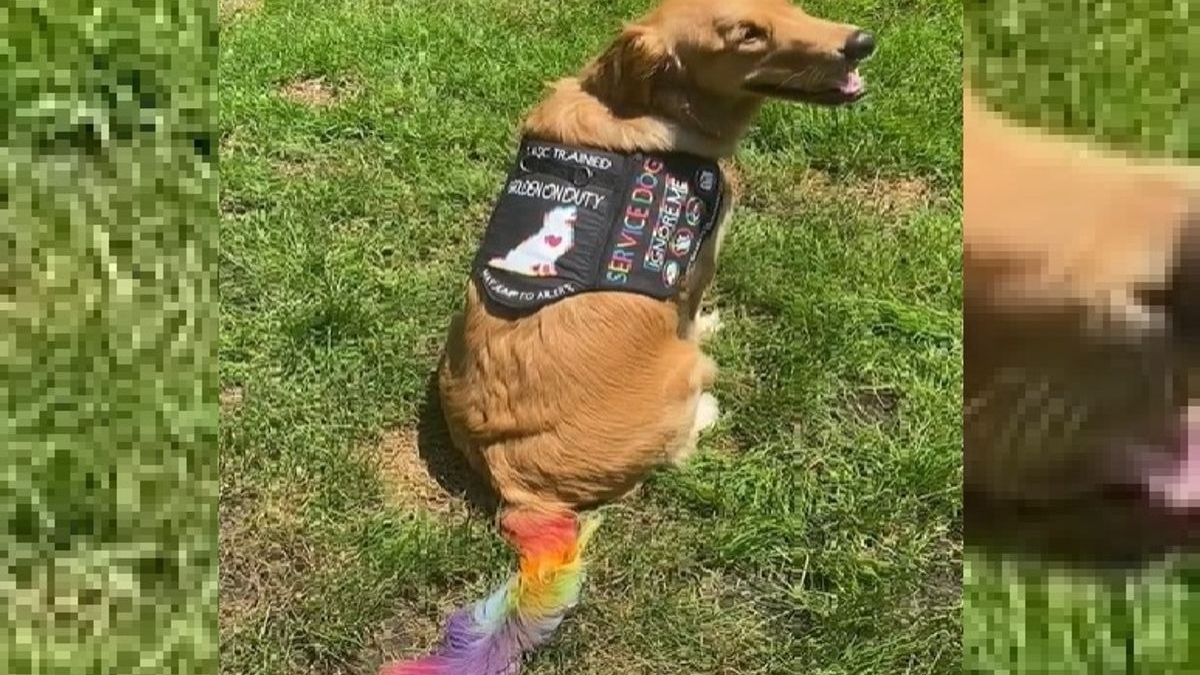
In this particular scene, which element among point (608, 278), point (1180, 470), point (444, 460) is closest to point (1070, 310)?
point (1180, 470)

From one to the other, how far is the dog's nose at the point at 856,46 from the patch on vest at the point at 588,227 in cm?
51

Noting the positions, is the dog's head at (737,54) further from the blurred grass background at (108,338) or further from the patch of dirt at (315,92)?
the patch of dirt at (315,92)

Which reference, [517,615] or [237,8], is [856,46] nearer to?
[517,615]

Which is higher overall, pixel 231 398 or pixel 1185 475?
pixel 1185 475

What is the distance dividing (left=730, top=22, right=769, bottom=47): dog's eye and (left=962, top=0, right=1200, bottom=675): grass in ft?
6.85

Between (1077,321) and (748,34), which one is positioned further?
(748,34)

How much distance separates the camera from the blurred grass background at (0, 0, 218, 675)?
1652 millimetres

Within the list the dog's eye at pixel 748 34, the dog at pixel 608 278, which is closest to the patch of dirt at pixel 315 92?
the dog at pixel 608 278

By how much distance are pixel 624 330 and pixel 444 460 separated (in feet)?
2.34

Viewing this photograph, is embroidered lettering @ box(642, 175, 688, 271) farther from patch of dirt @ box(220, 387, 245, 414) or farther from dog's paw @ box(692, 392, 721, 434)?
patch of dirt @ box(220, 387, 245, 414)

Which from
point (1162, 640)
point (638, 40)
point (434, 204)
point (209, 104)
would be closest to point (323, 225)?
point (434, 204)

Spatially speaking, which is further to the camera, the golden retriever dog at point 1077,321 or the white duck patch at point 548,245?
the white duck patch at point 548,245

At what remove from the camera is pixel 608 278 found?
2.98 meters

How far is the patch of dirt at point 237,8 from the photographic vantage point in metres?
5.05
